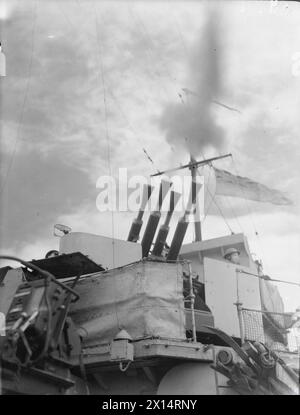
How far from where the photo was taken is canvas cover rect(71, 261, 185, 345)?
7.03 meters

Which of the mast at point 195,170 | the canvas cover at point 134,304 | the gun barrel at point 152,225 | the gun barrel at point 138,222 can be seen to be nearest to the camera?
the canvas cover at point 134,304

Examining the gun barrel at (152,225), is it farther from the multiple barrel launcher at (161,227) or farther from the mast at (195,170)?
the mast at (195,170)

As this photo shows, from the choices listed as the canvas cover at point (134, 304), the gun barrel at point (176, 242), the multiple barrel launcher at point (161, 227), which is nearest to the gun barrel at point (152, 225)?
the multiple barrel launcher at point (161, 227)

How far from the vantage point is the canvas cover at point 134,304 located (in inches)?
277

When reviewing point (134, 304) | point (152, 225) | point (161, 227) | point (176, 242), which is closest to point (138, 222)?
point (152, 225)

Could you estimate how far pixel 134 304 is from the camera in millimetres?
7203

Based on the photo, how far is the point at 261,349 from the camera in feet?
22.7

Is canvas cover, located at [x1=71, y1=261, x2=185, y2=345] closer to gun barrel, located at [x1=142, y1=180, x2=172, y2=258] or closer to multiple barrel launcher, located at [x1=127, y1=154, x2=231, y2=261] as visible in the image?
multiple barrel launcher, located at [x1=127, y1=154, x2=231, y2=261]

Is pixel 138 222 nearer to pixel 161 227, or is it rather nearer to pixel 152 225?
pixel 152 225

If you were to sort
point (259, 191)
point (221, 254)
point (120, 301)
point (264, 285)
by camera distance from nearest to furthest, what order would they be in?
point (120, 301) → point (264, 285) → point (221, 254) → point (259, 191)

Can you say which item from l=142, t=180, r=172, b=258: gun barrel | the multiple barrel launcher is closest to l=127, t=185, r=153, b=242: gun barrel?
the multiple barrel launcher
